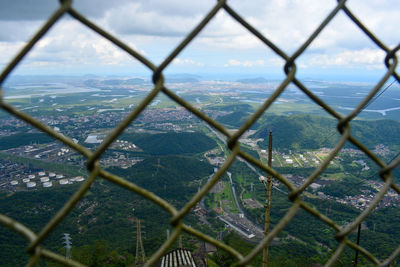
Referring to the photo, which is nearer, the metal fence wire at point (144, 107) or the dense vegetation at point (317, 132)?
the metal fence wire at point (144, 107)

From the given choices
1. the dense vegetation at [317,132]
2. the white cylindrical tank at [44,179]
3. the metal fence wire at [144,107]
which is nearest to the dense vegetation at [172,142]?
the dense vegetation at [317,132]

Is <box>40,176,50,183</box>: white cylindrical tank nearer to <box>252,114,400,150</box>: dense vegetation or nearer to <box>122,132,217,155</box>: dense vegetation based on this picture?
<box>122,132,217,155</box>: dense vegetation

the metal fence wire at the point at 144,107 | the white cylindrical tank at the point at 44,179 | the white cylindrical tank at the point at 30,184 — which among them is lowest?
the white cylindrical tank at the point at 30,184

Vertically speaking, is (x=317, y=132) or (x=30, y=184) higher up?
(x=317, y=132)

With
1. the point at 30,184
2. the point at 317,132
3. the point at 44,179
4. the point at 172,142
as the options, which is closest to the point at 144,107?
the point at 30,184

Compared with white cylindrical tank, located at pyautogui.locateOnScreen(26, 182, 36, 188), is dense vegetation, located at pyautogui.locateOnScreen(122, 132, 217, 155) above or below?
above

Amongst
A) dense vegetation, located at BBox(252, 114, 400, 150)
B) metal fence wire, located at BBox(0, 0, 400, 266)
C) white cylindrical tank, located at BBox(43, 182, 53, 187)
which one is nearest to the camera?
metal fence wire, located at BBox(0, 0, 400, 266)

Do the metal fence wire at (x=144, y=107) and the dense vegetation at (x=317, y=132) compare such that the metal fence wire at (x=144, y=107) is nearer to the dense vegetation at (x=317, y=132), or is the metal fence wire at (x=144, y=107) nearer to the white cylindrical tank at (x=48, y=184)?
the white cylindrical tank at (x=48, y=184)

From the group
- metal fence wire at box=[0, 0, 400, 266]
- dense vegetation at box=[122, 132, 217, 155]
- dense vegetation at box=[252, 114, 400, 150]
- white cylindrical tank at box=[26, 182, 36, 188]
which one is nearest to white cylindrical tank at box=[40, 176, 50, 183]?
white cylindrical tank at box=[26, 182, 36, 188]

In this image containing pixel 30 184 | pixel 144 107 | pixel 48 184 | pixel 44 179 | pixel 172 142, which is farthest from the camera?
pixel 172 142

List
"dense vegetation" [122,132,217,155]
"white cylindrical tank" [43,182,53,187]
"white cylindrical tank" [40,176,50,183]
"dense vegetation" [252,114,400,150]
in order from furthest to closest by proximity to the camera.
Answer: "dense vegetation" [252,114,400,150] → "dense vegetation" [122,132,217,155] → "white cylindrical tank" [40,176,50,183] → "white cylindrical tank" [43,182,53,187]

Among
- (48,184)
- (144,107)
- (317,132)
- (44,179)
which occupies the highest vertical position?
(317,132)

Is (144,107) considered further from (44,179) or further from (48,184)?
(44,179)

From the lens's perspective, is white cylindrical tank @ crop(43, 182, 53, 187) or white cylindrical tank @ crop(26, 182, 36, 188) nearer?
white cylindrical tank @ crop(43, 182, 53, 187)
